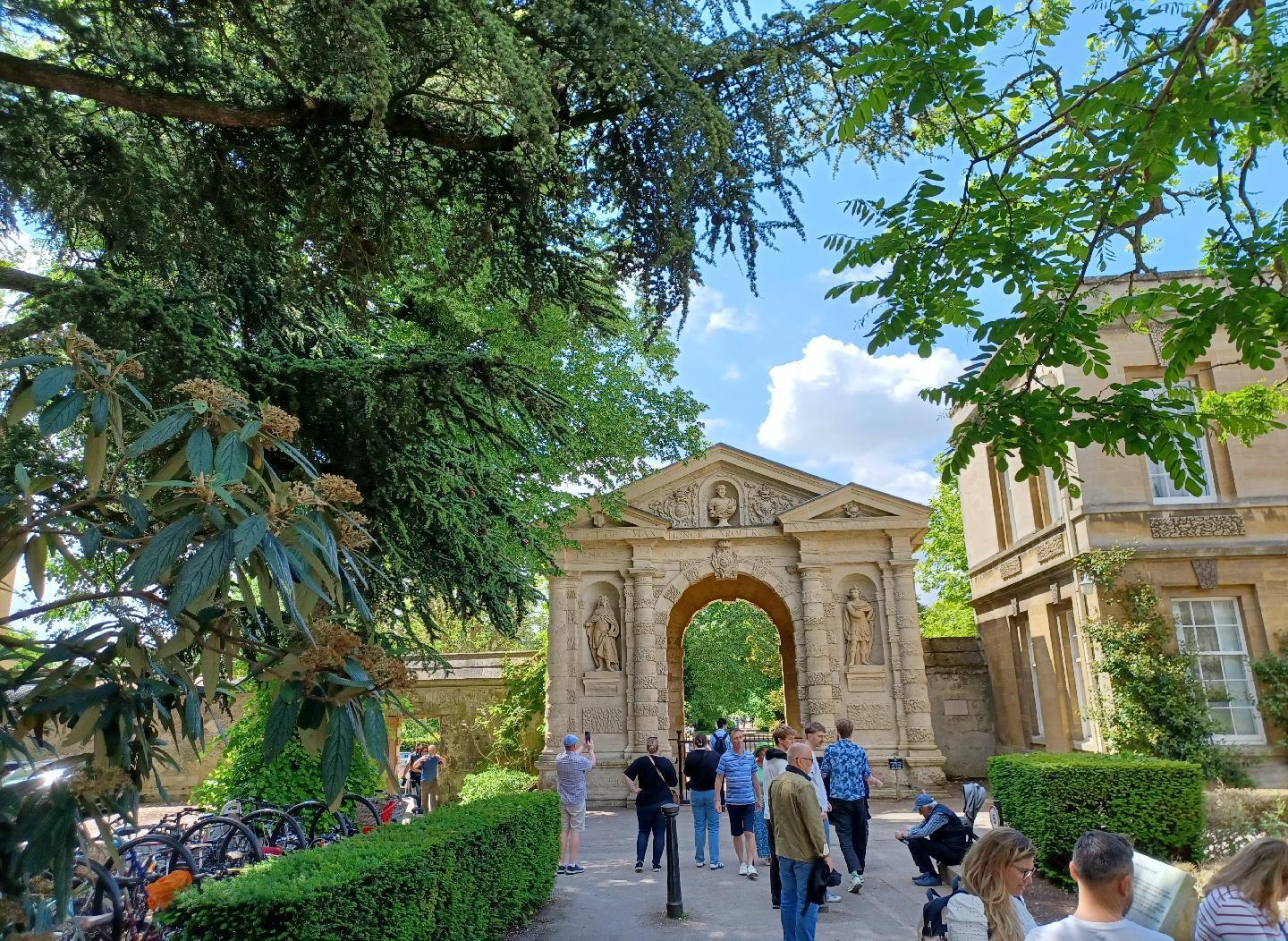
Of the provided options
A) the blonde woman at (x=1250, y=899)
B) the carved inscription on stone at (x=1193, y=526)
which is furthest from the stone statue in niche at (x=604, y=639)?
the blonde woman at (x=1250, y=899)

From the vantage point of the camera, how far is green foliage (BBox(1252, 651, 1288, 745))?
13719 millimetres

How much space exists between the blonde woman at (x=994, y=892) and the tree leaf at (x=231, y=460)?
3.74m

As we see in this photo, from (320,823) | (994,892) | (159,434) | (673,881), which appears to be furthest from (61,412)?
(320,823)

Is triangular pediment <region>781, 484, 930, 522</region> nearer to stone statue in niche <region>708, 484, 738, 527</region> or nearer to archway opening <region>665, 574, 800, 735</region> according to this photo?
stone statue in niche <region>708, 484, 738, 527</region>

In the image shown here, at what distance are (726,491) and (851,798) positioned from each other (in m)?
10.3

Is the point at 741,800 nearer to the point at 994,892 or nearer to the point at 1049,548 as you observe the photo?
the point at 994,892

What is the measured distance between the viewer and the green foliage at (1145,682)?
13.5m

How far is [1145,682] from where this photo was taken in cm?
1406

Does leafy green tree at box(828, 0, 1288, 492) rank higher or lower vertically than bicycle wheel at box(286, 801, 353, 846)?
higher

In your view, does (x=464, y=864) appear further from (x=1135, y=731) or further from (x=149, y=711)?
(x=1135, y=731)

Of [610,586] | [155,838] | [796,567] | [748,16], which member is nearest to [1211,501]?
[796,567]

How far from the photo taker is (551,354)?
12.6m

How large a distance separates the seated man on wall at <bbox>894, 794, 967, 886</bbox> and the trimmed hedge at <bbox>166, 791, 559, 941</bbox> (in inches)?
134

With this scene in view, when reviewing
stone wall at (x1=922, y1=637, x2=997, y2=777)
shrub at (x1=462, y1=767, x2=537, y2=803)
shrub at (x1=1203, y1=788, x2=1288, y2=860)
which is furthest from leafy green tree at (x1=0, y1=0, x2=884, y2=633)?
stone wall at (x1=922, y1=637, x2=997, y2=777)
